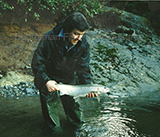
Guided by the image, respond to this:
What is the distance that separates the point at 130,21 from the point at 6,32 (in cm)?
747

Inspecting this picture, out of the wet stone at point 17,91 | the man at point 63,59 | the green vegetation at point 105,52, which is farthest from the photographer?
the green vegetation at point 105,52

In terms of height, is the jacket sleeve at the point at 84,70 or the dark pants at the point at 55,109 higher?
the jacket sleeve at the point at 84,70

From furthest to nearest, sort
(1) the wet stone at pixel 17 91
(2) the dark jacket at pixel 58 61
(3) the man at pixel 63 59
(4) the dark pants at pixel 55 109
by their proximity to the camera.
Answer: (1) the wet stone at pixel 17 91 < (4) the dark pants at pixel 55 109 < (2) the dark jacket at pixel 58 61 < (3) the man at pixel 63 59

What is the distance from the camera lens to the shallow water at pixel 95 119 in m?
3.39

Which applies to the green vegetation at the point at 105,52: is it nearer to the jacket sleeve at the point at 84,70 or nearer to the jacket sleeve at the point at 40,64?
the jacket sleeve at the point at 84,70

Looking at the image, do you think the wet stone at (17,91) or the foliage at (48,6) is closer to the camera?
the wet stone at (17,91)

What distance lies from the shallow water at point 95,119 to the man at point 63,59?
0.36 m

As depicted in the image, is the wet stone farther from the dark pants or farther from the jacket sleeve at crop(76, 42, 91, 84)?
the jacket sleeve at crop(76, 42, 91, 84)

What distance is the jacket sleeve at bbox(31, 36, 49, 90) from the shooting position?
302cm

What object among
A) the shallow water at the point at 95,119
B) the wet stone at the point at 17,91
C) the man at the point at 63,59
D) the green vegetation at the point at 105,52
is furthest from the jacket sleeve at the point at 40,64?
the green vegetation at the point at 105,52

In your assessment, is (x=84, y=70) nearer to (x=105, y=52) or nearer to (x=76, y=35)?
(x=76, y=35)

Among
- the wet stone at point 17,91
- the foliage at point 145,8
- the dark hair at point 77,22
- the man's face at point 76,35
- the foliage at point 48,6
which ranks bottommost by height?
the wet stone at point 17,91

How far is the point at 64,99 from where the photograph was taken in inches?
142

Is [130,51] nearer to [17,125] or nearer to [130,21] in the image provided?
[130,21]
